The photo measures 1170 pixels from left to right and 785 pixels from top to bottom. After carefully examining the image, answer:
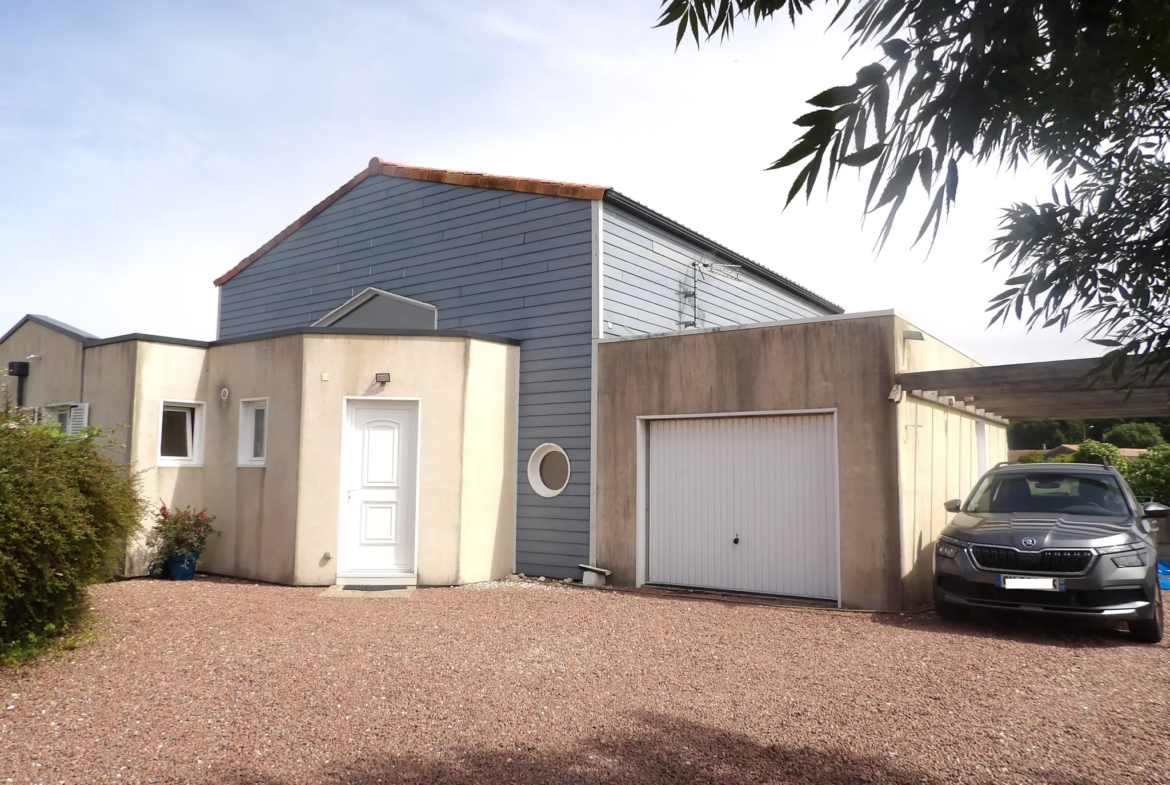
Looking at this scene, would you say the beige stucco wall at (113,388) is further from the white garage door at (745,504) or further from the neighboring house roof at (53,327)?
the white garage door at (745,504)

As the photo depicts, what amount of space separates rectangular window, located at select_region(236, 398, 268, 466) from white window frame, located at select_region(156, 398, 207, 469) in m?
0.83

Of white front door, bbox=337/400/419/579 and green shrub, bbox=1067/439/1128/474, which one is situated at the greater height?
green shrub, bbox=1067/439/1128/474

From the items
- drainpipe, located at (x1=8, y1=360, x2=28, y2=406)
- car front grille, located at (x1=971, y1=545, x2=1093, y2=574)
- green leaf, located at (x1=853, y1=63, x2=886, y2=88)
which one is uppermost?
drainpipe, located at (x1=8, y1=360, x2=28, y2=406)

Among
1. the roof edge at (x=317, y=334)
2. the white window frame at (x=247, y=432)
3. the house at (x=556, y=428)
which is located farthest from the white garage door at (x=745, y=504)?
the white window frame at (x=247, y=432)

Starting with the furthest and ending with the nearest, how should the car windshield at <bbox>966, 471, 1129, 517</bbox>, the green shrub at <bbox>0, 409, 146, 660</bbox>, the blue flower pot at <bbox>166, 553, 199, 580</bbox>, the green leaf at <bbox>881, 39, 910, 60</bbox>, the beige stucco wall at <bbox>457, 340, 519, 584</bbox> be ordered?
the beige stucco wall at <bbox>457, 340, 519, 584</bbox>
the blue flower pot at <bbox>166, 553, 199, 580</bbox>
the car windshield at <bbox>966, 471, 1129, 517</bbox>
the green shrub at <bbox>0, 409, 146, 660</bbox>
the green leaf at <bbox>881, 39, 910, 60</bbox>

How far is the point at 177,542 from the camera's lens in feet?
34.0

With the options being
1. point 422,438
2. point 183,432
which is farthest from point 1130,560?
point 183,432

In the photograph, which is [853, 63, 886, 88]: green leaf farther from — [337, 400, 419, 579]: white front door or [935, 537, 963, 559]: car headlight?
[337, 400, 419, 579]: white front door

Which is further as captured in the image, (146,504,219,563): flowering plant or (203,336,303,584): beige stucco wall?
(146,504,219,563): flowering plant

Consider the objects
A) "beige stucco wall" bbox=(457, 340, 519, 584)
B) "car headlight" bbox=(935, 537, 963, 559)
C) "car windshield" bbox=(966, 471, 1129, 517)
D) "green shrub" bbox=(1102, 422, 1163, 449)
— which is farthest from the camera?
Answer: "green shrub" bbox=(1102, 422, 1163, 449)

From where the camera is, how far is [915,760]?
430cm

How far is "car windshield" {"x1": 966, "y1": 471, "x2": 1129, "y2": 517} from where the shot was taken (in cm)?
817

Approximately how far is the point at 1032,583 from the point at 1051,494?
170 cm

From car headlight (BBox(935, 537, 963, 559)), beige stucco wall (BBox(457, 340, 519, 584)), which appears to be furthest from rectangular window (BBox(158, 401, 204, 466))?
car headlight (BBox(935, 537, 963, 559))
